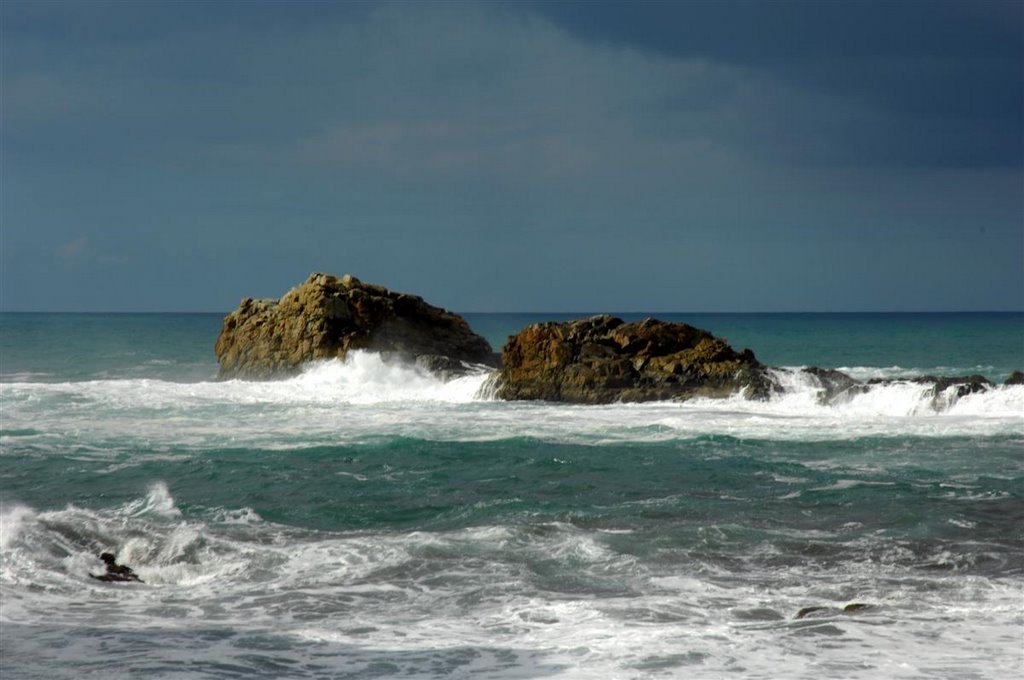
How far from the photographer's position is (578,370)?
1155 inches

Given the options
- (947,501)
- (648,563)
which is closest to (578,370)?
(947,501)

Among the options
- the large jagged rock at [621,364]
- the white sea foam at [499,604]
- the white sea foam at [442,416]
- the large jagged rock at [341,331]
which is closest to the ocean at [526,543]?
the white sea foam at [499,604]

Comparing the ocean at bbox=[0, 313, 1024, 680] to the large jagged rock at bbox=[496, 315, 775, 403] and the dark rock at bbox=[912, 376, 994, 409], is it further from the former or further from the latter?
the large jagged rock at bbox=[496, 315, 775, 403]

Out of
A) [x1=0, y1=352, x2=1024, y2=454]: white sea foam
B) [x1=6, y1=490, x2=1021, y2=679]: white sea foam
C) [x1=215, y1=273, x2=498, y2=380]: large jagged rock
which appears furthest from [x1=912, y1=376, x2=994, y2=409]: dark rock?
[x1=6, y1=490, x2=1021, y2=679]: white sea foam

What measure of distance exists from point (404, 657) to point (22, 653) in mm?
3103

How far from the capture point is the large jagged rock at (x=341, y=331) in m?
35.2

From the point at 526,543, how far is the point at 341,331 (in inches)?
931

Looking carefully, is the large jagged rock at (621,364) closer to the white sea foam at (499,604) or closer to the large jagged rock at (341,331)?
the large jagged rock at (341,331)

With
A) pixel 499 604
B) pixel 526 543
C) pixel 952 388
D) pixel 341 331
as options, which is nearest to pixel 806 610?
pixel 499 604

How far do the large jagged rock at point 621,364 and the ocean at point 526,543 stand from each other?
2.06 m

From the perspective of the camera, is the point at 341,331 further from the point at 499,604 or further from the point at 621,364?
the point at 499,604

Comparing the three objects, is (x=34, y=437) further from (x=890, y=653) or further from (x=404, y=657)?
(x=890, y=653)

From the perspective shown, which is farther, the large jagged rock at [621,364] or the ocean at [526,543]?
the large jagged rock at [621,364]

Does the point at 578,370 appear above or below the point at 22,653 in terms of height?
above
